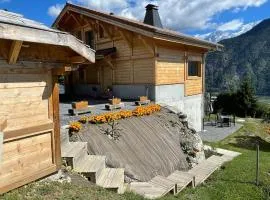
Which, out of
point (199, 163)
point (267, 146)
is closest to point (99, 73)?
point (199, 163)

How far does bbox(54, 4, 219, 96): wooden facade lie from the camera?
17109 millimetres

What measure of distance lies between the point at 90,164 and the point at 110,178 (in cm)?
70

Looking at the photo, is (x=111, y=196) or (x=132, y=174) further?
(x=132, y=174)

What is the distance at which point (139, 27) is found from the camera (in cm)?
1584

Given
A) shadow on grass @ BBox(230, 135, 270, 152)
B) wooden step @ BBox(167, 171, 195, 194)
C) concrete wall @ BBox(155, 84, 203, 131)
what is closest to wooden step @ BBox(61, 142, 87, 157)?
wooden step @ BBox(167, 171, 195, 194)

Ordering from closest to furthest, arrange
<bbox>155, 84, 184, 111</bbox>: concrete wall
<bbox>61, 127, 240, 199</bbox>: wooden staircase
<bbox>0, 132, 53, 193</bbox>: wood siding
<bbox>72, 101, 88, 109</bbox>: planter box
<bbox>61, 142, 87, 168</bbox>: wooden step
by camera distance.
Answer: <bbox>0, 132, 53, 193</bbox>: wood siding, <bbox>61, 127, 240, 199</bbox>: wooden staircase, <bbox>61, 142, 87, 168</bbox>: wooden step, <bbox>72, 101, 88, 109</bbox>: planter box, <bbox>155, 84, 184, 111</bbox>: concrete wall

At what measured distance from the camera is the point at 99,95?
21.4m

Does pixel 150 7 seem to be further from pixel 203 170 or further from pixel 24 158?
pixel 24 158

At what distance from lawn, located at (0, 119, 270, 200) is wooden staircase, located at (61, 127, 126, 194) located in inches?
22.8

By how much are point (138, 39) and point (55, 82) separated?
10.8m

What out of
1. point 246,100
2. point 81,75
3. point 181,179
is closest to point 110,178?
point 181,179

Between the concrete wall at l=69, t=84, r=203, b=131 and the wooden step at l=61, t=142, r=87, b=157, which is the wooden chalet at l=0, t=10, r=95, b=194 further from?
the concrete wall at l=69, t=84, r=203, b=131

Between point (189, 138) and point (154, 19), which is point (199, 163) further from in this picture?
point (154, 19)

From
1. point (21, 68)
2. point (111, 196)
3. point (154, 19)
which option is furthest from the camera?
point (154, 19)
